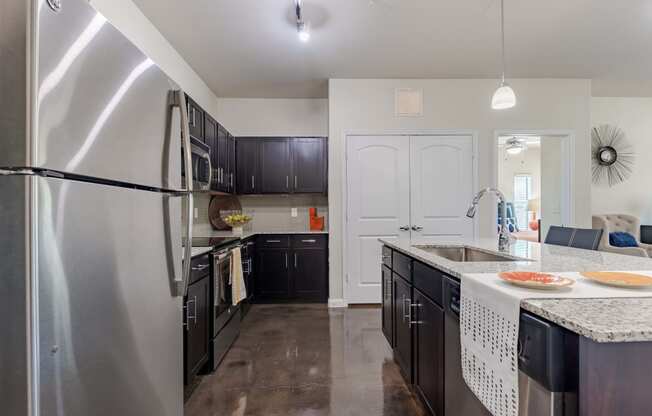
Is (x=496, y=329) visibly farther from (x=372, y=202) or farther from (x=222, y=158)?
(x=222, y=158)

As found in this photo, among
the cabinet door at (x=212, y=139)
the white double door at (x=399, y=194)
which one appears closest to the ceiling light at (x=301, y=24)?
the cabinet door at (x=212, y=139)

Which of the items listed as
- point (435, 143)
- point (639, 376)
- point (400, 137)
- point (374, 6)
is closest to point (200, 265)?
point (639, 376)

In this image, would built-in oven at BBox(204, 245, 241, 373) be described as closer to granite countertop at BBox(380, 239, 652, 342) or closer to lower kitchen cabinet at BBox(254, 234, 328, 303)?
lower kitchen cabinet at BBox(254, 234, 328, 303)

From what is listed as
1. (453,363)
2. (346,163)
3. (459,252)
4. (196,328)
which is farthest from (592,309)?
(346,163)

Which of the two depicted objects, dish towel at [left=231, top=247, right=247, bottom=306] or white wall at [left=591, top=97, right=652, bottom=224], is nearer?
dish towel at [left=231, top=247, right=247, bottom=306]

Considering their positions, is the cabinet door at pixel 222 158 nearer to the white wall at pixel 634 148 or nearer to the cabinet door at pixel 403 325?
the cabinet door at pixel 403 325

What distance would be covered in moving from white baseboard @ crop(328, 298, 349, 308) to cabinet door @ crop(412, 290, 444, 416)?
7.48ft

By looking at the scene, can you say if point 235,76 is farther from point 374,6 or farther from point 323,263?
point 323,263

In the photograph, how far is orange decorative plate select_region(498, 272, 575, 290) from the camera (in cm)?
101

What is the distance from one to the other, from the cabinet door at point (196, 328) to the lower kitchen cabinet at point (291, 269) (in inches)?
72.4

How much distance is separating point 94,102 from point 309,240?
11.5 ft

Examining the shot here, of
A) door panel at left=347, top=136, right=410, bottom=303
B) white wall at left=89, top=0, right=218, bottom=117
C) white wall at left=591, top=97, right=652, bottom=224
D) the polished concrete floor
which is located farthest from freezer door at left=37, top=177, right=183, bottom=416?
white wall at left=591, top=97, right=652, bottom=224

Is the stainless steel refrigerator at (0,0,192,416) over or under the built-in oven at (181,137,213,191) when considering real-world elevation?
under

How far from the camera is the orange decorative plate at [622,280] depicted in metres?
1.01
